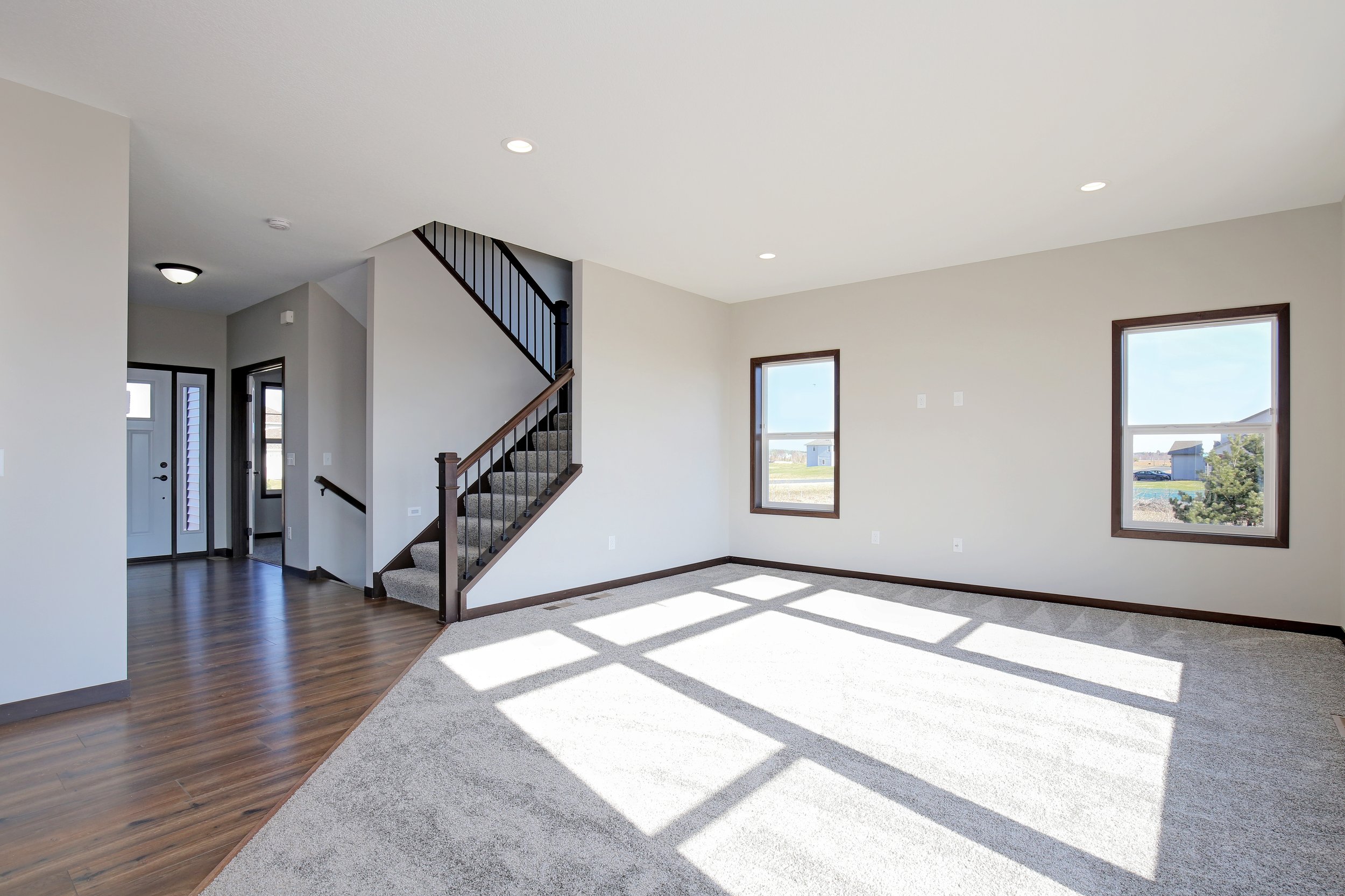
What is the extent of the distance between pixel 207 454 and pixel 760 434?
5.84 m

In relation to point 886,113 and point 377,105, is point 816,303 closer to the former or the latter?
point 886,113

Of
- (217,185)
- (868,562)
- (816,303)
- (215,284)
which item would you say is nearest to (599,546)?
(868,562)

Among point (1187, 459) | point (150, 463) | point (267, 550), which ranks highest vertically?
point (1187, 459)

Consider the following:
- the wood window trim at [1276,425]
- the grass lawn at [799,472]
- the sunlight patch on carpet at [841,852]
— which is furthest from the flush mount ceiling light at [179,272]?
the wood window trim at [1276,425]

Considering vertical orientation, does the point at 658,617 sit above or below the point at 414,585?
below

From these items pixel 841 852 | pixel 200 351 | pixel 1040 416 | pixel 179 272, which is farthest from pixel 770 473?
pixel 200 351

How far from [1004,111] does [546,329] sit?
4873 mm

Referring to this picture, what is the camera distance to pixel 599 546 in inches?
211

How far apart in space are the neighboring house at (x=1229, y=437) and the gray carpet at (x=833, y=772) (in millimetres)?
1186

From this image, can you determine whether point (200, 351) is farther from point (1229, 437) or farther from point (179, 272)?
point (1229, 437)

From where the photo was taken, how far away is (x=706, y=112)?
2.94 meters

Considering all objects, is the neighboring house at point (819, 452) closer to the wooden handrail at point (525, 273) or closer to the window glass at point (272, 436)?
the wooden handrail at point (525, 273)

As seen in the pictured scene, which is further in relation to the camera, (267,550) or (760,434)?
(267,550)

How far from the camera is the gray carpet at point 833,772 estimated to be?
1.78 m
